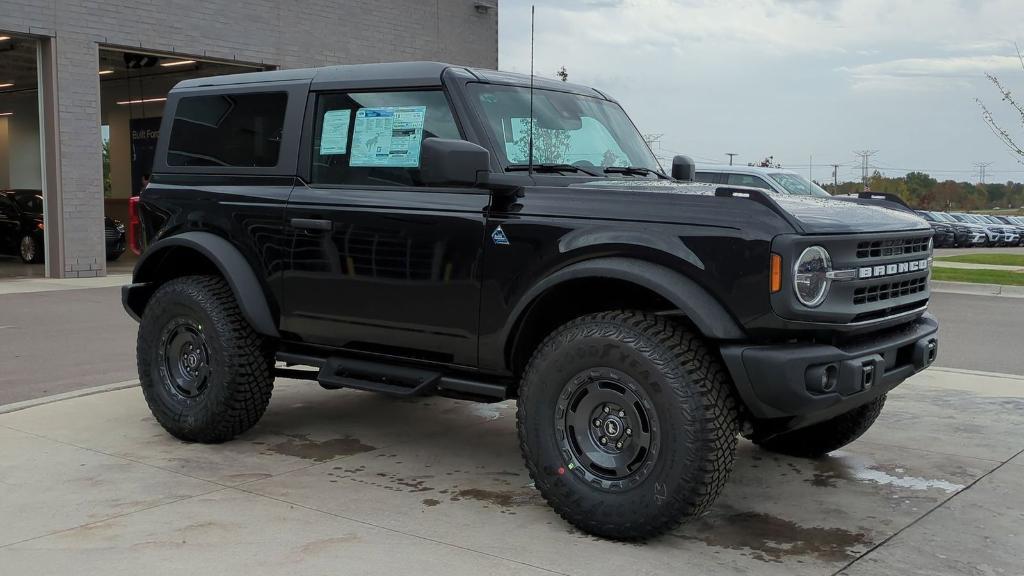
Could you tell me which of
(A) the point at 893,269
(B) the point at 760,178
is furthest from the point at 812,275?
(B) the point at 760,178

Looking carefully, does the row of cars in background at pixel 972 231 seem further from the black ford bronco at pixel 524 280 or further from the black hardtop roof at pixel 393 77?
the black ford bronco at pixel 524 280

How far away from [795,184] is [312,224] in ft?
40.4

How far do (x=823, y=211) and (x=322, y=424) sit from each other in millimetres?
3432

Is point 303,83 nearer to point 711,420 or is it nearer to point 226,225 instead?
point 226,225

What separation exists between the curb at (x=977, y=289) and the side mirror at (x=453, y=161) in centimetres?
1380

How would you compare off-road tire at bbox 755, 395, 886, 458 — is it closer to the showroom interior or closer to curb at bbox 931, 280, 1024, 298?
curb at bbox 931, 280, 1024, 298

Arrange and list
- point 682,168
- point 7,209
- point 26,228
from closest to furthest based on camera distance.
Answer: point 682,168 < point 26,228 < point 7,209

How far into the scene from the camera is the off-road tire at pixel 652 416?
396 cm

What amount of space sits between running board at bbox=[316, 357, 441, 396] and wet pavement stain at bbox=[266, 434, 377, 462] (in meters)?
0.43

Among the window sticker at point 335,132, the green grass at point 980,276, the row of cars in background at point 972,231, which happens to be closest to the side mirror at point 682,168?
the window sticker at point 335,132

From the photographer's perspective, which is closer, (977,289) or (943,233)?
(977,289)

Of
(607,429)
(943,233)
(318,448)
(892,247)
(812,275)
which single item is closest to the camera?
(812,275)

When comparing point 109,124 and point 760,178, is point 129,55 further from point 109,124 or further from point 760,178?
point 760,178

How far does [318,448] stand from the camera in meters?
5.70
